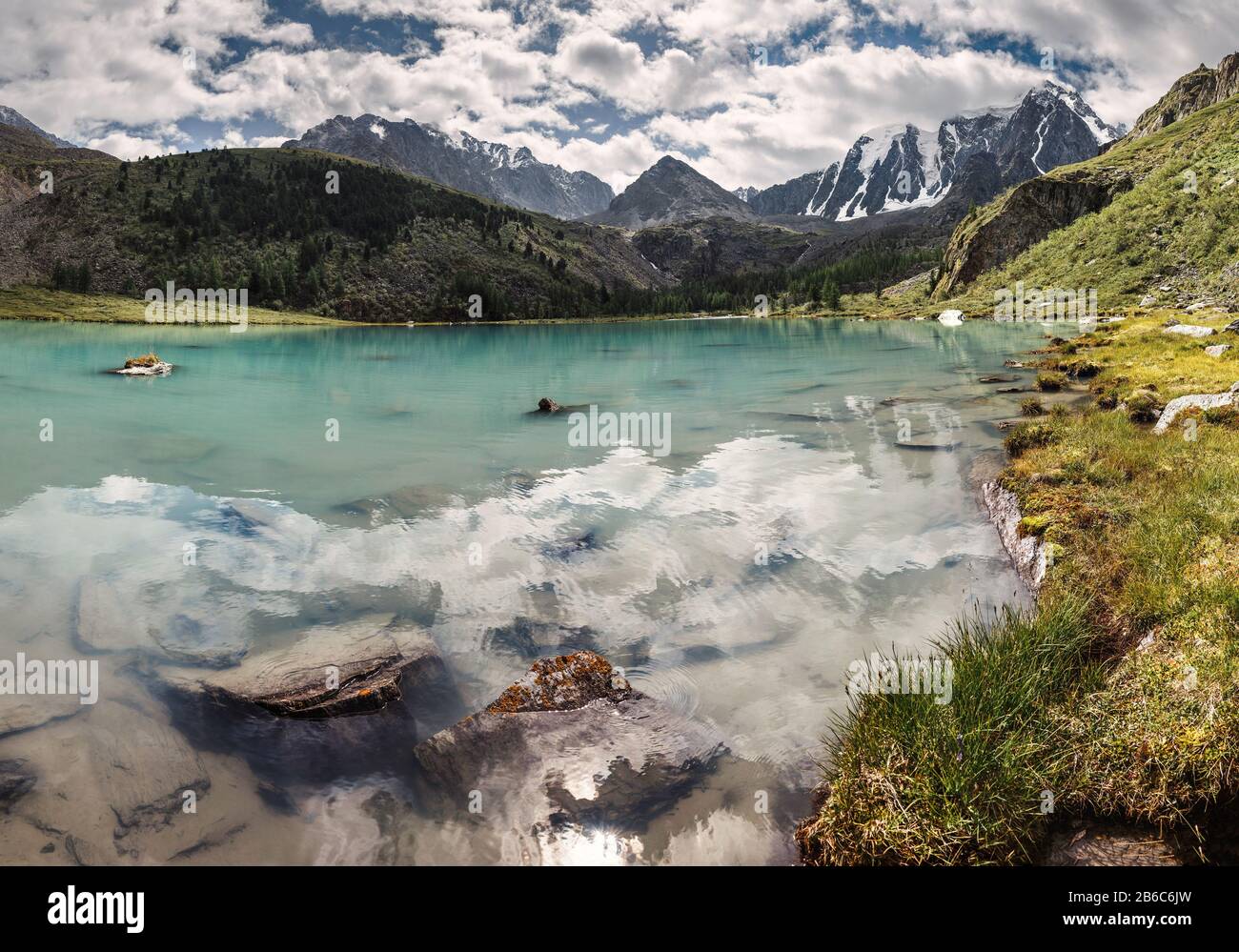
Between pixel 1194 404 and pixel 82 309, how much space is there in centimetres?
17510

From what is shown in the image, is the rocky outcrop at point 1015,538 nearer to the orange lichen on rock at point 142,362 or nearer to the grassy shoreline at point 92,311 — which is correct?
the orange lichen on rock at point 142,362

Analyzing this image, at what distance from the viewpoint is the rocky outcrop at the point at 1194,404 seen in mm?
18344

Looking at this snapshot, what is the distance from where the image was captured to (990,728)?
20.9ft

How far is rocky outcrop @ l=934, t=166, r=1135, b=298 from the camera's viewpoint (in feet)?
492

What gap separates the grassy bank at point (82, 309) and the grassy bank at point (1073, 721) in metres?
156

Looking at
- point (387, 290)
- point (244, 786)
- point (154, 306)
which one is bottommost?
point (244, 786)

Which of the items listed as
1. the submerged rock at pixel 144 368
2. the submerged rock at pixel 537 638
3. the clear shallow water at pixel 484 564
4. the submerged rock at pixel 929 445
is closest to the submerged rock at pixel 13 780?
the clear shallow water at pixel 484 564

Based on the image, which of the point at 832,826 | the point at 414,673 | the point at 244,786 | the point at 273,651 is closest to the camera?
the point at 832,826

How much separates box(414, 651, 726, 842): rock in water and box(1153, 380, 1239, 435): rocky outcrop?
707 inches

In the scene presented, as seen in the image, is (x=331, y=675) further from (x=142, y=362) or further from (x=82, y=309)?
(x=82, y=309)

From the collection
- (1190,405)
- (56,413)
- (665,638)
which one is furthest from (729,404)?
(56,413)

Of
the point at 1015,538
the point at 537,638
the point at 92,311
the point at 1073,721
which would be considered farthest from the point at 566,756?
the point at 92,311
